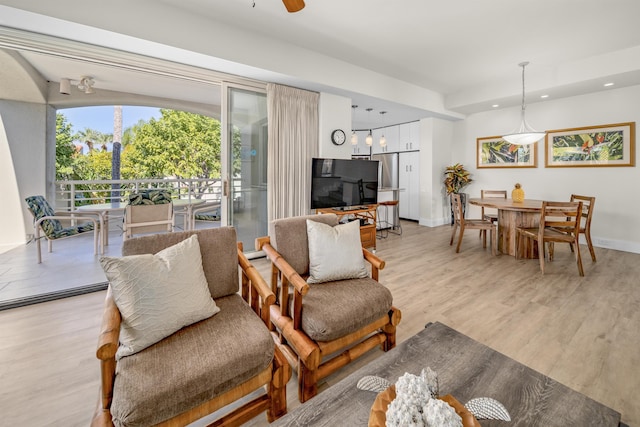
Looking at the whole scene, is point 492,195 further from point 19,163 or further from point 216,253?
point 19,163

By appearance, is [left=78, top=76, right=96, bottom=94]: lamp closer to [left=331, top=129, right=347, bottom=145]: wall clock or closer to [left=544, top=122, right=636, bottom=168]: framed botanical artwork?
[left=331, top=129, right=347, bottom=145]: wall clock

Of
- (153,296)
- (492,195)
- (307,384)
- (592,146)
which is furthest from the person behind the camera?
(492,195)

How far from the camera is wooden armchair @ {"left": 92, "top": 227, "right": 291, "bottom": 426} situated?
1040 millimetres

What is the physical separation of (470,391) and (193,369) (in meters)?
1.10

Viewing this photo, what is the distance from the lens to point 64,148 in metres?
6.42

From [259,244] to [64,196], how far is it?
569 centimetres

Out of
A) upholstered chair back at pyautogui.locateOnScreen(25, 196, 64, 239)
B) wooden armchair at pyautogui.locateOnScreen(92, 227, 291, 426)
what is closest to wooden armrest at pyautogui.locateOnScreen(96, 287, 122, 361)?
wooden armchair at pyautogui.locateOnScreen(92, 227, 291, 426)

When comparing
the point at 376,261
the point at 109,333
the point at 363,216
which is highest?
the point at 363,216

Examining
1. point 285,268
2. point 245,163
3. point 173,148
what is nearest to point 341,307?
point 285,268

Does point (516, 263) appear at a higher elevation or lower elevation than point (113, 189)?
lower

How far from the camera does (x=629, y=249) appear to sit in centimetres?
439

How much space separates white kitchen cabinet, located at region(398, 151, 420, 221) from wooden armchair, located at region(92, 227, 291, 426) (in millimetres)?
5973

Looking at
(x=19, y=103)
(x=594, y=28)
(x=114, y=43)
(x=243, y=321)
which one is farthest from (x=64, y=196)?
(x=594, y=28)

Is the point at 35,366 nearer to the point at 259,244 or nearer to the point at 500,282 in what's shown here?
the point at 259,244
